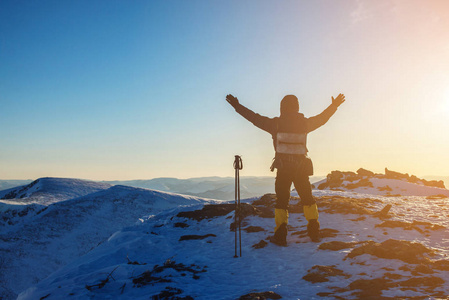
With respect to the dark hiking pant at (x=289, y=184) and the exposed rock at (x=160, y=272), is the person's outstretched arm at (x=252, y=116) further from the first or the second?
the exposed rock at (x=160, y=272)

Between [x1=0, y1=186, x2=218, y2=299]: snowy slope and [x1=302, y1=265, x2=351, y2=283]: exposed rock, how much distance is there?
24.9 metres

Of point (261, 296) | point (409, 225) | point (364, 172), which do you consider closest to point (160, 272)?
point (261, 296)

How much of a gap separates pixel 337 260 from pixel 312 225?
1.67 metres

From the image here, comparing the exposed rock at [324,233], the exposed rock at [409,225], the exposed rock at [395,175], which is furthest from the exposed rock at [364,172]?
the exposed rock at [324,233]

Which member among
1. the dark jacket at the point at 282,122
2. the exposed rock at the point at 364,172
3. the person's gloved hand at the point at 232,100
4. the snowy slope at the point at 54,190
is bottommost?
the snowy slope at the point at 54,190

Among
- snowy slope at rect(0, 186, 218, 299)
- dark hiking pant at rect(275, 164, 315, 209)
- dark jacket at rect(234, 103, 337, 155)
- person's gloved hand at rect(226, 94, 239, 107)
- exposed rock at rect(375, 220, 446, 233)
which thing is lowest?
snowy slope at rect(0, 186, 218, 299)

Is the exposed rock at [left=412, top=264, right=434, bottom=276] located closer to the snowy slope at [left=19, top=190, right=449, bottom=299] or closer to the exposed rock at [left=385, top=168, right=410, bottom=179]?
the snowy slope at [left=19, top=190, right=449, bottom=299]

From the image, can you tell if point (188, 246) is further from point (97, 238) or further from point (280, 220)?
point (97, 238)

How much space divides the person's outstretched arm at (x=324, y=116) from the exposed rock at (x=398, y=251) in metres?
3.41

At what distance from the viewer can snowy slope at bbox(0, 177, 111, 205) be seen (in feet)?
171

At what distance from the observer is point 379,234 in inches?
291

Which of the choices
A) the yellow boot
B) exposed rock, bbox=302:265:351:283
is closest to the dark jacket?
the yellow boot

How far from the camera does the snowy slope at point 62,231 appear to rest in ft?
92.4

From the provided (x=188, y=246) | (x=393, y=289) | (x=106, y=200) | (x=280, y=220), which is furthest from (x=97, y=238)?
(x=393, y=289)
